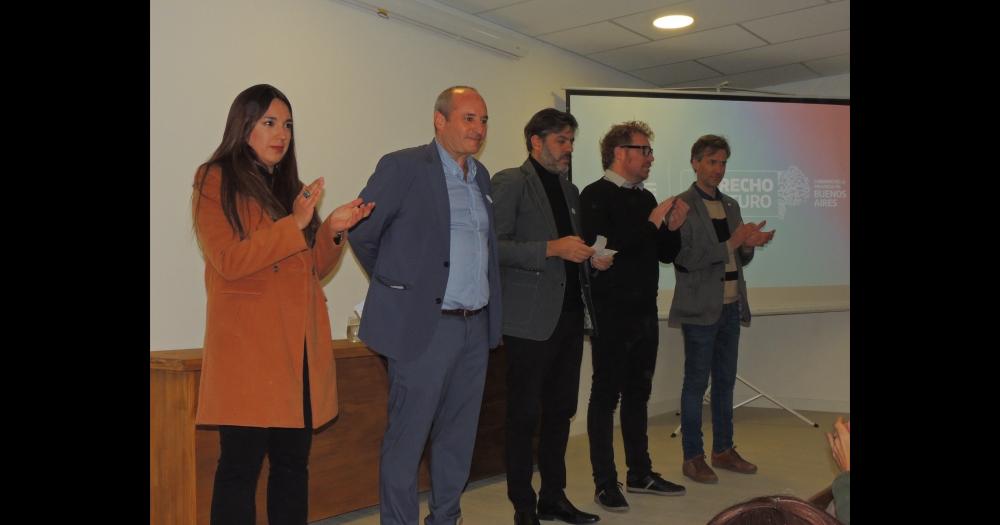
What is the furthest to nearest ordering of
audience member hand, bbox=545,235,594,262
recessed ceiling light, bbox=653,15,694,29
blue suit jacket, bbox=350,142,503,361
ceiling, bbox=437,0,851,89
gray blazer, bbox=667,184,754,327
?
recessed ceiling light, bbox=653,15,694,29 → ceiling, bbox=437,0,851,89 → gray blazer, bbox=667,184,754,327 → audience member hand, bbox=545,235,594,262 → blue suit jacket, bbox=350,142,503,361

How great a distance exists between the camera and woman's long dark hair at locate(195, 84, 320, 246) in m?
2.11

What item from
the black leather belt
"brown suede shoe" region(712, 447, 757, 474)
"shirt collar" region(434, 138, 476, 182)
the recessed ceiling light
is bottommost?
"brown suede shoe" region(712, 447, 757, 474)

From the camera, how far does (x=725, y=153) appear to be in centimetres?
431

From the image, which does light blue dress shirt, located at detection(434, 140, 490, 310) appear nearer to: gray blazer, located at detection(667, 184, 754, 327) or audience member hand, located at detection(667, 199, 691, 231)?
audience member hand, located at detection(667, 199, 691, 231)

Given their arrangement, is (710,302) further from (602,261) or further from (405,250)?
(405,250)

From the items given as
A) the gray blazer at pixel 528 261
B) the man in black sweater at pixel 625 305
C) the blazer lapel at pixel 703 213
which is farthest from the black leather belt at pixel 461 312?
the blazer lapel at pixel 703 213

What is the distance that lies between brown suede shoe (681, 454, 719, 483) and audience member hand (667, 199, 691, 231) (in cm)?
119

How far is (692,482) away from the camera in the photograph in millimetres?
4125

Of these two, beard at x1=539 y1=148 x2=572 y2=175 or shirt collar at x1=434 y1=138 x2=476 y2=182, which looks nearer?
shirt collar at x1=434 y1=138 x2=476 y2=182

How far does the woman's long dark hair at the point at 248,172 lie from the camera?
211 centimetres

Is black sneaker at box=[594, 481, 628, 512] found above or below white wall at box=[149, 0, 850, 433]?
below

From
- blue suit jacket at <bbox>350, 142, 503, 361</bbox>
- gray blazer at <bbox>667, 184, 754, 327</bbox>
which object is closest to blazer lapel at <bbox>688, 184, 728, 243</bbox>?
gray blazer at <bbox>667, 184, 754, 327</bbox>

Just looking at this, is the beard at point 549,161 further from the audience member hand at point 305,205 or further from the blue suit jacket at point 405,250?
the audience member hand at point 305,205

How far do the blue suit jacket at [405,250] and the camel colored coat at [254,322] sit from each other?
365 millimetres
